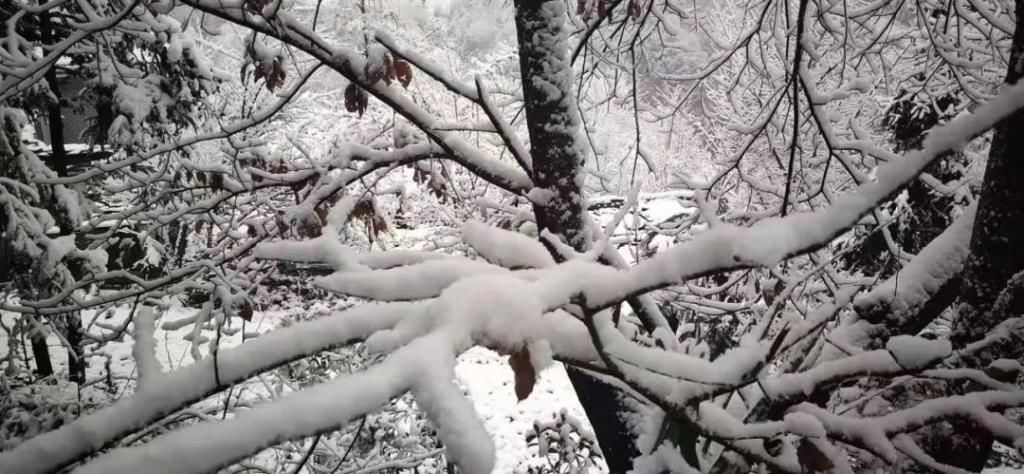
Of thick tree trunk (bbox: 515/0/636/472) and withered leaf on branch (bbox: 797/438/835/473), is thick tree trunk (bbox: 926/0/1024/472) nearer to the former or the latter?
withered leaf on branch (bbox: 797/438/835/473)

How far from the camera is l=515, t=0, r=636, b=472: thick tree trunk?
196 cm

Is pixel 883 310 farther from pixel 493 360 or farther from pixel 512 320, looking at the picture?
pixel 493 360

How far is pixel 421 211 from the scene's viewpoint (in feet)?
42.3

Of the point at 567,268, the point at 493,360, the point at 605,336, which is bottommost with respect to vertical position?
the point at 493,360

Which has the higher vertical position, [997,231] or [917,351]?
[997,231]

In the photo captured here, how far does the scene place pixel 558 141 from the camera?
2000mm

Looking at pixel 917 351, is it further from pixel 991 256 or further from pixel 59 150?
pixel 59 150

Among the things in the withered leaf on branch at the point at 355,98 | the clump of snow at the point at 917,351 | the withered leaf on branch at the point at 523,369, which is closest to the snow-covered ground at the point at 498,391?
the withered leaf on branch at the point at 355,98

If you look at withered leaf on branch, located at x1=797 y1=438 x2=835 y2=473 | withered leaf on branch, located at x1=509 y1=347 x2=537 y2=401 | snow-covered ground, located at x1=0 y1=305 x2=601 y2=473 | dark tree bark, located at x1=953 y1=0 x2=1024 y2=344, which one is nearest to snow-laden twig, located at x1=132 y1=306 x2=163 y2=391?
withered leaf on branch, located at x1=509 y1=347 x2=537 y2=401

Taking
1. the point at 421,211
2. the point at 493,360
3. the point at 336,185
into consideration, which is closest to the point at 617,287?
the point at 336,185

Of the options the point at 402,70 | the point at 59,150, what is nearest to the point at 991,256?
the point at 402,70

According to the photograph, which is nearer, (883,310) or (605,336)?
(605,336)

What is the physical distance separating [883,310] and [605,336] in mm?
1089

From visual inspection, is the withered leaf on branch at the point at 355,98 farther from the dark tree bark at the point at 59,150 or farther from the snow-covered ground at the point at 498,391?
the snow-covered ground at the point at 498,391
